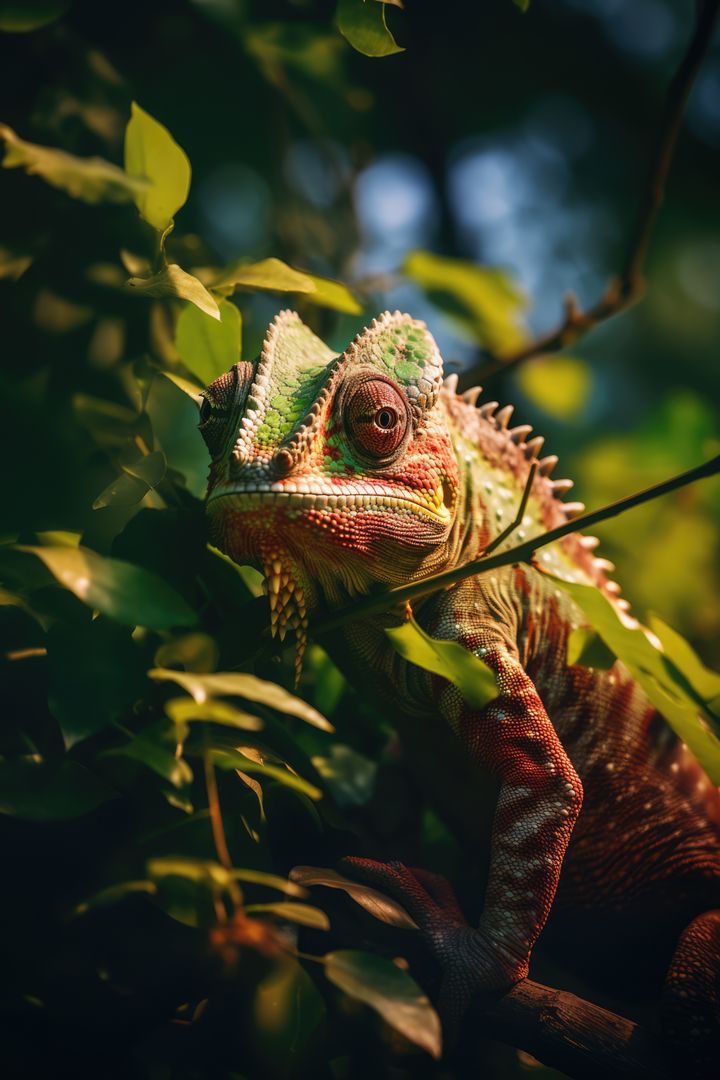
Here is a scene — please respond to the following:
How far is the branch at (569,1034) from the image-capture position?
1.59m

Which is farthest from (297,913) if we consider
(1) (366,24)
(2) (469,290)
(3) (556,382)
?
(3) (556,382)

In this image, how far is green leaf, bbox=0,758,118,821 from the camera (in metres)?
1.38

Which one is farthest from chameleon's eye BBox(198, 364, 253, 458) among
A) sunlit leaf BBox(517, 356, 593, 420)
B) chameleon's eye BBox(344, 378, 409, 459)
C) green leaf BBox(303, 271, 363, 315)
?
sunlit leaf BBox(517, 356, 593, 420)

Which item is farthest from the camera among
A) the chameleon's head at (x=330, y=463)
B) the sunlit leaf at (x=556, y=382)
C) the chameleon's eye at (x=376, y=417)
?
the sunlit leaf at (x=556, y=382)

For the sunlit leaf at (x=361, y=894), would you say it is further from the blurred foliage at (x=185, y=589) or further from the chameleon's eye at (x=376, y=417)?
the chameleon's eye at (x=376, y=417)

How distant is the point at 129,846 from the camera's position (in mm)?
1502

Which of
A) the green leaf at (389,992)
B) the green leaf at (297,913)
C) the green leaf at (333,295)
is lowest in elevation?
the green leaf at (389,992)

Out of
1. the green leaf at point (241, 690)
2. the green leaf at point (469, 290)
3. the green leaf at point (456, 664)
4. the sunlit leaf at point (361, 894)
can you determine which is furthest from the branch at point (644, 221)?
the green leaf at point (241, 690)

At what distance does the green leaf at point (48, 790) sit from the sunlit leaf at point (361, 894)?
391mm

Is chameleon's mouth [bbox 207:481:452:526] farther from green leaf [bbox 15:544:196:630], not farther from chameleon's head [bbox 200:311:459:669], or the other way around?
green leaf [bbox 15:544:196:630]

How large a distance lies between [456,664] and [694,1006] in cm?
101

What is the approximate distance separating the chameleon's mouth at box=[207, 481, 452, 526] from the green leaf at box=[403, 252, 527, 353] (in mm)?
1369

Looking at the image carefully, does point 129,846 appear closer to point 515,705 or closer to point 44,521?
point 44,521

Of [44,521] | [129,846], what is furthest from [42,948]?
[44,521]
